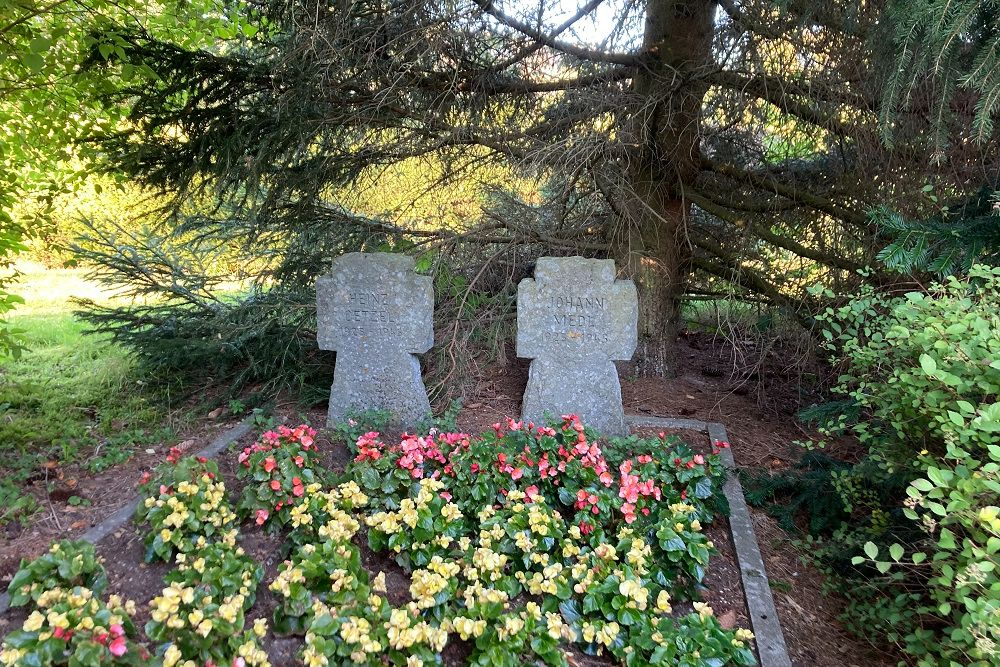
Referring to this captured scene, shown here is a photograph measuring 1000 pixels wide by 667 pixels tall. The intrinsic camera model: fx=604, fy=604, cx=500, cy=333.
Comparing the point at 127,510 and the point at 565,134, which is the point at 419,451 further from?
the point at 565,134

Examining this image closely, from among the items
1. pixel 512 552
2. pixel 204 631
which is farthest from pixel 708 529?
pixel 204 631

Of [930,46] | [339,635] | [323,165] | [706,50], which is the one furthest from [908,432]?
[323,165]

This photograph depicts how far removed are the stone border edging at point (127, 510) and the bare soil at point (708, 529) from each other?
0.21 ft

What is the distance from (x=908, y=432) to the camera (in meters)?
2.46

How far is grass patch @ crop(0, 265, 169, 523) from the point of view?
3845 millimetres

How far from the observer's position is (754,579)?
9.36 ft

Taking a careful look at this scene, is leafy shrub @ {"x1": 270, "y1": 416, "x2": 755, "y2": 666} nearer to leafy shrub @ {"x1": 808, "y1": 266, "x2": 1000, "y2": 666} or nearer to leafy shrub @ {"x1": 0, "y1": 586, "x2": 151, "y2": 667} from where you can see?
leafy shrub @ {"x1": 0, "y1": 586, "x2": 151, "y2": 667}

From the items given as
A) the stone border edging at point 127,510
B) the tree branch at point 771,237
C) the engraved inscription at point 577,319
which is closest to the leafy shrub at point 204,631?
the stone border edging at point 127,510

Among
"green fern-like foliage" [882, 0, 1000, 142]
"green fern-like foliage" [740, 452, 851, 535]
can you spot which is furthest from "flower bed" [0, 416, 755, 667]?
"green fern-like foliage" [882, 0, 1000, 142]

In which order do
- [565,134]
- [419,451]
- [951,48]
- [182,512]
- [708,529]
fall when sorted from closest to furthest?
[951,48] < [182,512] < [419,451] < [708,529] < [565,134]

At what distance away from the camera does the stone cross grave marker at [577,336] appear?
3.98 metres

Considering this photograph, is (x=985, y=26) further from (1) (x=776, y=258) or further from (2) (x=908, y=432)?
(1) (x=776, y=258)

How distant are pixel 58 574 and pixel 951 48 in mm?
4046

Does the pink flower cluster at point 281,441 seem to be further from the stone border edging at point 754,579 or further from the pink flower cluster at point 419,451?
the stone border edging at point 754,579
